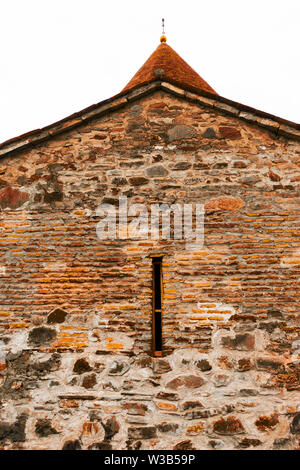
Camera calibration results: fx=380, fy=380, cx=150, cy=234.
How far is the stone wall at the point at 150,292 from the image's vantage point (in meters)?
4.05

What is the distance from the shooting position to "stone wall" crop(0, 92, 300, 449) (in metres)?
4.05

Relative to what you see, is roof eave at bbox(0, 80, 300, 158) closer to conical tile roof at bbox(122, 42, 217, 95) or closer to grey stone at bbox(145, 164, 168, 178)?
grey stone at bbox(145, 164, 168, 178)

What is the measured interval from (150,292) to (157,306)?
18cm

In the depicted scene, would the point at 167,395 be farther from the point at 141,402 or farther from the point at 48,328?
the point at 48,328

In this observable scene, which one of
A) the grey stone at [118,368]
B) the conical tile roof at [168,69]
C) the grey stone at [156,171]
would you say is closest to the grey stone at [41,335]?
the grey stone at [118,368]

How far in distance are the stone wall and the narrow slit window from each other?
72 millimetres

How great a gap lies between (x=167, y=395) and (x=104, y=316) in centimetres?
111

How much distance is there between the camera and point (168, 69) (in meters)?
7.73

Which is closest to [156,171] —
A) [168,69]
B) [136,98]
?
[136,98]

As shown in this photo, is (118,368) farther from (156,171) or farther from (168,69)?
(168,69)

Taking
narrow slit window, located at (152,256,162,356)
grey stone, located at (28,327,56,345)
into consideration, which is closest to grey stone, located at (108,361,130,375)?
narrow slit window, located at (152,256,162,356)

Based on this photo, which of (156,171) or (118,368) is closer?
(118,368)

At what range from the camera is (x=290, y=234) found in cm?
452

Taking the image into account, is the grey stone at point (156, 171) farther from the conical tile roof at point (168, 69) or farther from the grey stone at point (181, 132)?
the conical tile roof at point (168, 69)
